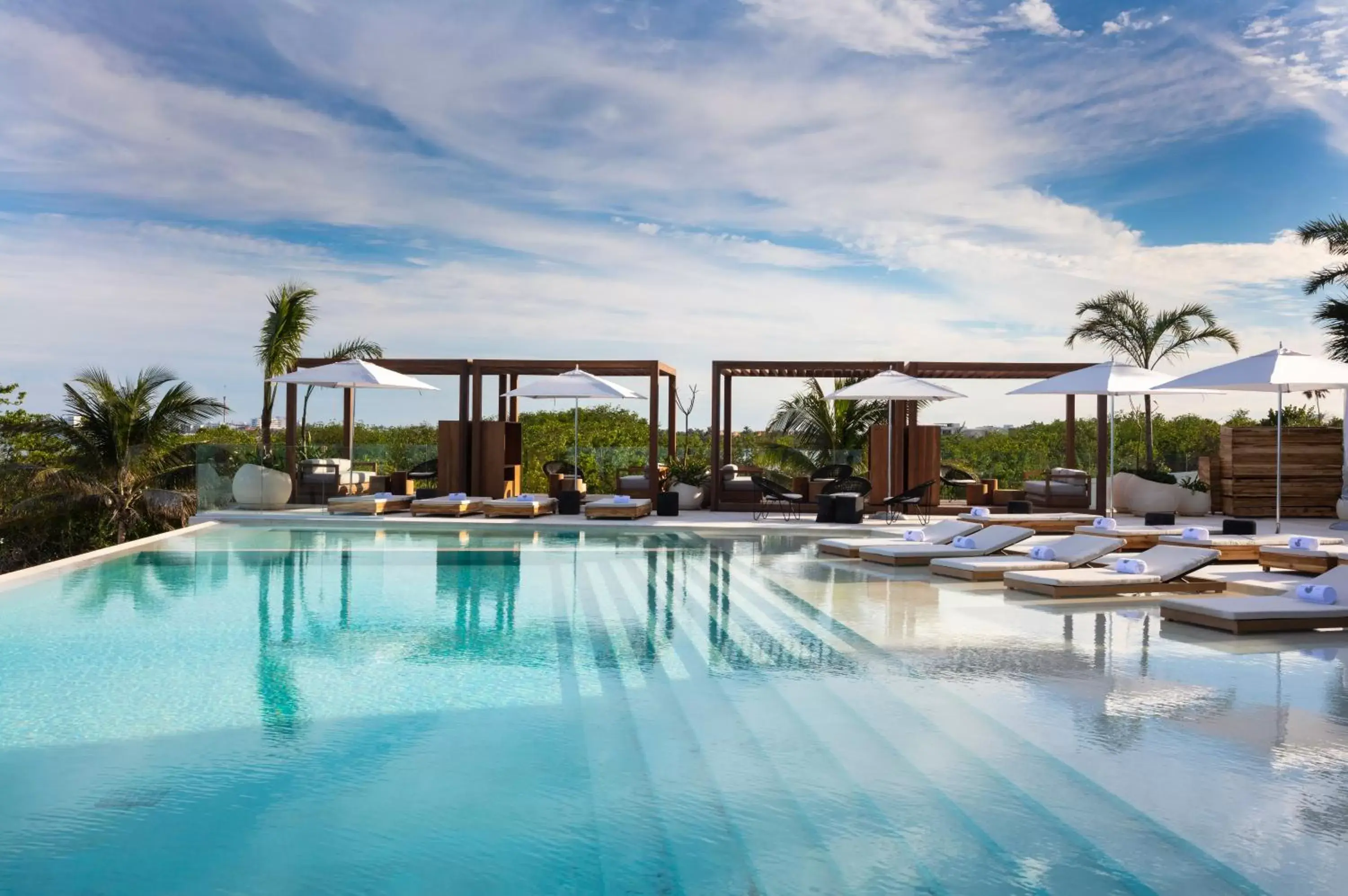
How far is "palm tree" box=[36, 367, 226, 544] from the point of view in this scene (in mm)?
18281

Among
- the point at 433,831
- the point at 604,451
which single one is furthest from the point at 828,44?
the point at 433,831

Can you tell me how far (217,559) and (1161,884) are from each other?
10560mm

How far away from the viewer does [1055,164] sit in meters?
21.2

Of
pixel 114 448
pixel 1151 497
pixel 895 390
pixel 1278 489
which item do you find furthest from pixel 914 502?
pixel 114 448

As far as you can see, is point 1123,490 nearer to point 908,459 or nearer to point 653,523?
point 908,459

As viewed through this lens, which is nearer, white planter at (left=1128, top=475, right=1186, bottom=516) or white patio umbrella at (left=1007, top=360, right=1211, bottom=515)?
white patio umbrella at (left=1007, top=360, right=1211, bottom=515)

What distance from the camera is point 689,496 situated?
18312 millimetres

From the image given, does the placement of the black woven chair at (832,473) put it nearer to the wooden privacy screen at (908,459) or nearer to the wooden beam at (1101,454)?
the wooden privacy screen at (908,459)

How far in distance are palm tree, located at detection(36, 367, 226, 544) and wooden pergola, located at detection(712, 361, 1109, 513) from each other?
9457mm

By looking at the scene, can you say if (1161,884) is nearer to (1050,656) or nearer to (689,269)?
(1050,656)

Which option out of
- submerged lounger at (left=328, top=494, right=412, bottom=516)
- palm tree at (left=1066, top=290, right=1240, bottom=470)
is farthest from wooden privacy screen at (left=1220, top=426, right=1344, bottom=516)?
submerged lounger at (left=328, top=494, right=412, bottom=516)

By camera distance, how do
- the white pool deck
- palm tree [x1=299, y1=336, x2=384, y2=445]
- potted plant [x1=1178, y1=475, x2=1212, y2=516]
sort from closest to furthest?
the white pool deck → potted plant [x1=1178, y1=475, x2=1212, y2=516] → palm tree [x1=299, y1=336, x2=384, y2=445]

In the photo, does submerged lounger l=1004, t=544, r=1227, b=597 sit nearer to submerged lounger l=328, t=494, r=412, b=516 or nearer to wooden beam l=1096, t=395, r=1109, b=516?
wooden beam l=1096, t=395, r=1109, b=516

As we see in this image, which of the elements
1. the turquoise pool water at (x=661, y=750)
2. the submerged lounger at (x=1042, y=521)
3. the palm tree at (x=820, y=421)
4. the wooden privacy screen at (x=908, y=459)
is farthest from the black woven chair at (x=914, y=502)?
the turquoise pool water at (x=661, y=750)
